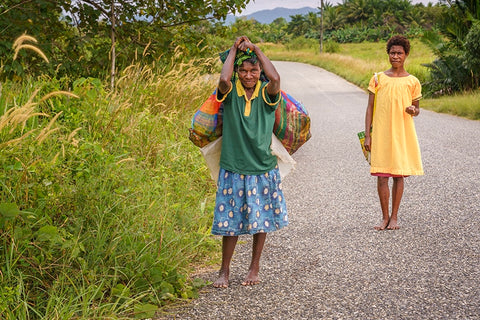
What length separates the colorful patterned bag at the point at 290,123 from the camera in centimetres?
469

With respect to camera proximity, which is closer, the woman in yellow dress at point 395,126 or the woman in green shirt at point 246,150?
the woman in green shirt at point 246,150

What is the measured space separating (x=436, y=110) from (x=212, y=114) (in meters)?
A: 14.9

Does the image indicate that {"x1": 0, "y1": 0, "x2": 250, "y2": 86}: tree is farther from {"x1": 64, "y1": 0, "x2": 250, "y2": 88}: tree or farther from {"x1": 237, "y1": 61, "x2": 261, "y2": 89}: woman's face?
{"x1": 237, "y1": 61, "x2": 261, "y2": 89}: woman's face

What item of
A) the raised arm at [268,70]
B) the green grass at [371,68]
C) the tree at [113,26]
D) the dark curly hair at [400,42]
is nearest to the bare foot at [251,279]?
the raised arm at [268,70]

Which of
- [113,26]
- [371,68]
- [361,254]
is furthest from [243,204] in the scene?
[371,68]

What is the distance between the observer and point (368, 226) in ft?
21.1

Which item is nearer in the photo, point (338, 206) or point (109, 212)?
point (109, 212)

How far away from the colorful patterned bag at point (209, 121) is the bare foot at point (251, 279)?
1.00 meters

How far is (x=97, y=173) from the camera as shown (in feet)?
15.6

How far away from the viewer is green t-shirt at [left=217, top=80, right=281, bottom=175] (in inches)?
178

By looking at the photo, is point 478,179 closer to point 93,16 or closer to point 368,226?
point 368,226

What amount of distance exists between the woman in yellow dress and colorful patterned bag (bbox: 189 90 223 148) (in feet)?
7.65

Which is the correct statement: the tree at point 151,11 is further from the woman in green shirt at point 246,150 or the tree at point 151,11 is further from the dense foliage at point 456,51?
the dense foliage at point 456,51

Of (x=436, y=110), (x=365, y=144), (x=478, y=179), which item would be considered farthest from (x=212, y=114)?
(x=436, y=110)
